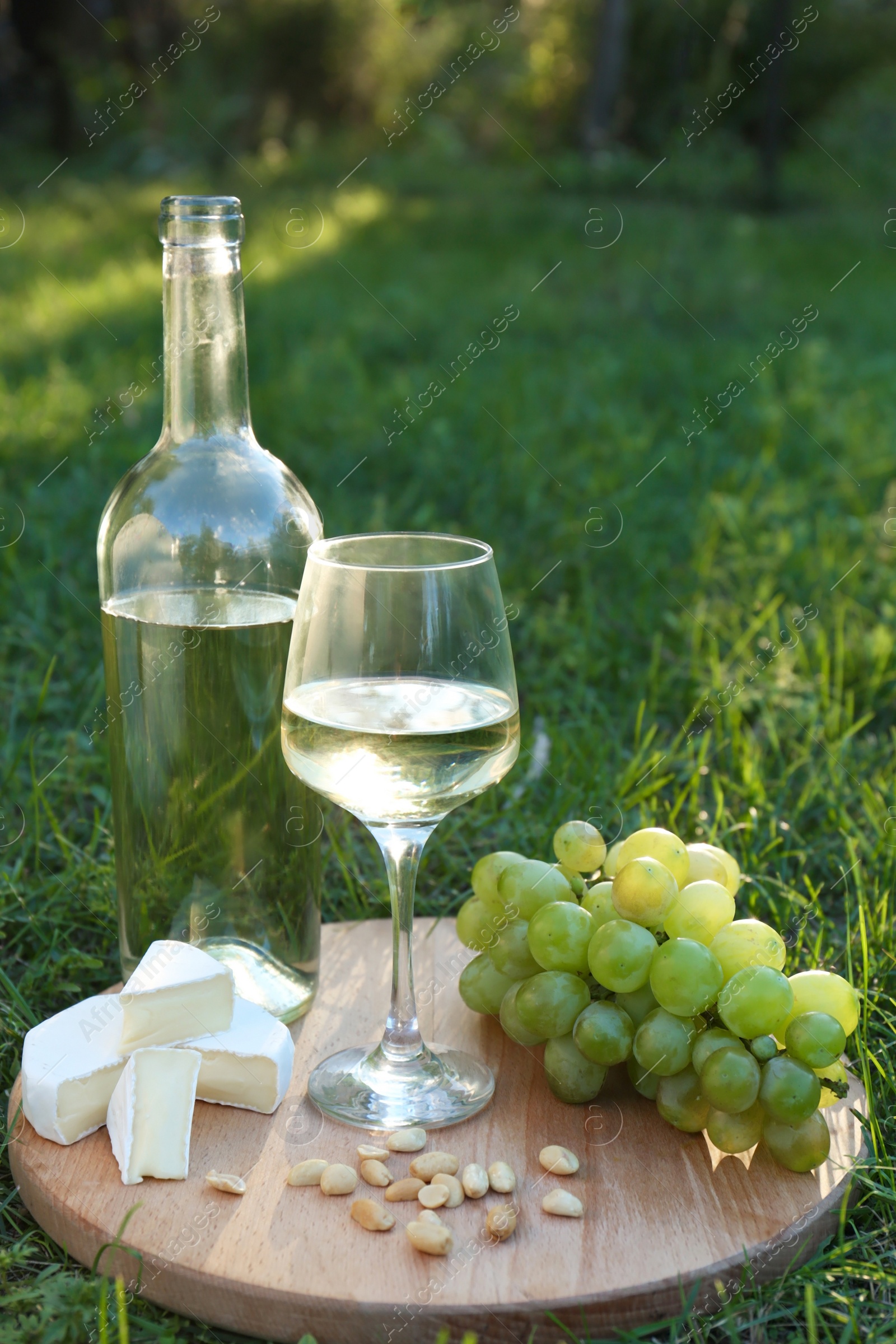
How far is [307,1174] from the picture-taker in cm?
123

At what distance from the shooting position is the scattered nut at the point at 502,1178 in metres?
1.21

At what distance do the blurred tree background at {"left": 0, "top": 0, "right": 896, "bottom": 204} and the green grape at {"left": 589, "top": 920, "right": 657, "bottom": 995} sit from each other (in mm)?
6852

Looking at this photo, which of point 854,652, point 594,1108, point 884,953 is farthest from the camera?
point 854,652

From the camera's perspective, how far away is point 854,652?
9.04 feet

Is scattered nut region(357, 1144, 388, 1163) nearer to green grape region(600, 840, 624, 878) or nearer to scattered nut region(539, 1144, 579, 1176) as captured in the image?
scattered nut region(539, 1144, 579, 1176)

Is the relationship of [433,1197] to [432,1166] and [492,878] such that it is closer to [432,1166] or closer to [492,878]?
[432,1166]

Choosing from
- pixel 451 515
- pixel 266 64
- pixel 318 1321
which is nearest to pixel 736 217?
pixel 451 515

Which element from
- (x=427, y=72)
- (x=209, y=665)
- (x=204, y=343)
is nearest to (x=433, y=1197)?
(x=209, y=665)

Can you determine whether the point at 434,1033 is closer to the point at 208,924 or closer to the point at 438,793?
the point at 208,924

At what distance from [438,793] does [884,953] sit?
817 mm

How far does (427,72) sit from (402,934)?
18157 millimetres

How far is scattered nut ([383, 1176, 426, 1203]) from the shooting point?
120cm

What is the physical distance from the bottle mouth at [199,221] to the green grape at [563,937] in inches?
32.5

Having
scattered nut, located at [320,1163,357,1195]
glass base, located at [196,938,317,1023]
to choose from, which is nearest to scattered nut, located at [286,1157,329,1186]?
scattered nut, located at [320,1163,357,1195]
